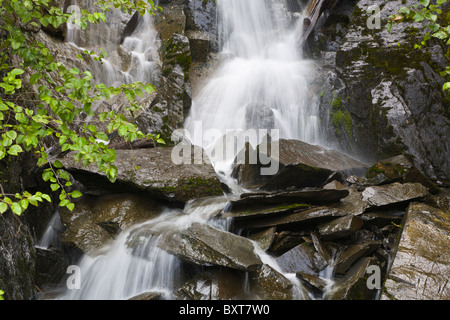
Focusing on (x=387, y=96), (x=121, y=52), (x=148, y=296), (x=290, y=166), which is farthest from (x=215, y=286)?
(x=121, y=52)

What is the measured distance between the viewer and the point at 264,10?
53.1 feet

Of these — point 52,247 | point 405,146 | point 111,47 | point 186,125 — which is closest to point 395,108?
point 405,146

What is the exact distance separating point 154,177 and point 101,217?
1125 mm

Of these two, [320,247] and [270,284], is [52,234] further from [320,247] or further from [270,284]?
[320,247]

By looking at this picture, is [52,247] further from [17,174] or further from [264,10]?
[264,10]

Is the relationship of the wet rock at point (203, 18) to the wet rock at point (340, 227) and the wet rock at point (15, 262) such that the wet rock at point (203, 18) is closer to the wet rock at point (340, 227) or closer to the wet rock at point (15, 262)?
the wet rock at point (340, 227)

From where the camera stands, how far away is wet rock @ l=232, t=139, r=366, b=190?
6.30 m

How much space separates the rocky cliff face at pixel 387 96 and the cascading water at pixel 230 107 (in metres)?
1.06

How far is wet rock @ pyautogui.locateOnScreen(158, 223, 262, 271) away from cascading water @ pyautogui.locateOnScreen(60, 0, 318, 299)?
8.0 inches

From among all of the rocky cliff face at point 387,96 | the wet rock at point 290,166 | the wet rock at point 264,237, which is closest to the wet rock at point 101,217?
the wet rock at point 264,237

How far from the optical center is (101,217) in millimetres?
5438

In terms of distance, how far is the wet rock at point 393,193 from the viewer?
204 inches

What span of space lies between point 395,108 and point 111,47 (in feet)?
33.4

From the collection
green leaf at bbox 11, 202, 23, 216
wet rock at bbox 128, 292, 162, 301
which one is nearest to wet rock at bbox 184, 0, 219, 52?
wet rock at bbox 128, 292, 162, 301
